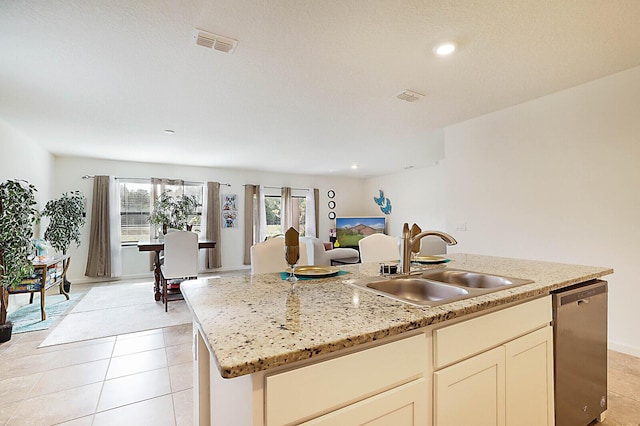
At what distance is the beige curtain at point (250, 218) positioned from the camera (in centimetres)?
703

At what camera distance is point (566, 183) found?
2.81 metres

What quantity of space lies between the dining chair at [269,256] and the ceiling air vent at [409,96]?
175 centimetres

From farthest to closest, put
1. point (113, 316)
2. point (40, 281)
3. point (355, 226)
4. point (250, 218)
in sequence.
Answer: point (355, 226) < point (250, 218) < point (113, 316) < point (40, 281)

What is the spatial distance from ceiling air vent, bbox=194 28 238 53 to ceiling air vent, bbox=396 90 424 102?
5.19 ft

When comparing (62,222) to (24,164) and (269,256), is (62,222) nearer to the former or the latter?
(24,164)

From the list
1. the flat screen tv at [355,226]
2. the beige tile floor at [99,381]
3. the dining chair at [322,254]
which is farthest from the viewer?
the flat screen tv at [355,226]

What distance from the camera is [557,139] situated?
9.43 feet

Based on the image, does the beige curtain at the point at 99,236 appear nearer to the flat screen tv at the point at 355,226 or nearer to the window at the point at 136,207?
the window at the point at 136,207

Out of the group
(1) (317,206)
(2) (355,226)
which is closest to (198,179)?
(1) (317,206)

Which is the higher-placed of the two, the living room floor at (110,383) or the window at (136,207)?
the window at (136,207)

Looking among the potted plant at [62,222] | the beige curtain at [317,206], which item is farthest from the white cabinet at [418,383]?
the beige curtain at [317,206]

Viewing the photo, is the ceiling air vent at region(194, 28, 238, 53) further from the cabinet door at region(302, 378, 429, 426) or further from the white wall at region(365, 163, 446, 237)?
the white wall at region(365, 163, 446, 237)

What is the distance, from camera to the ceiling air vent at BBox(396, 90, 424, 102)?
2.78m

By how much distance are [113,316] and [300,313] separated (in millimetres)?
3721
